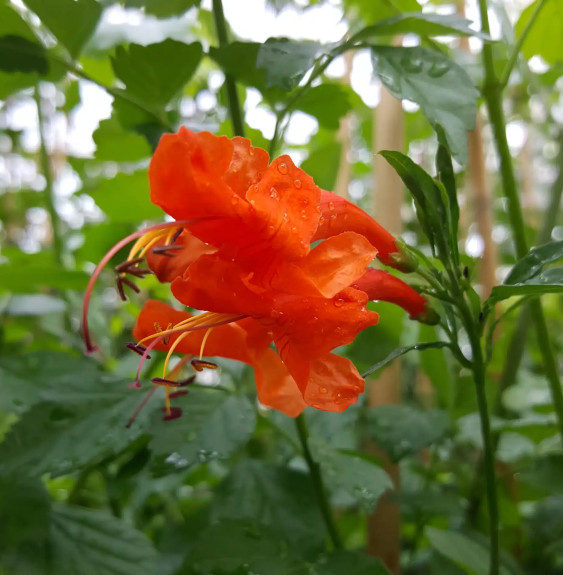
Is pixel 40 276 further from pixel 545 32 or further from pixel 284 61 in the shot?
pixel 545 32

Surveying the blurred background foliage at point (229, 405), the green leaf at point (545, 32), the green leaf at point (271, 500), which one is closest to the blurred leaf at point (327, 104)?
the blurred background foliage at point (229, 405)

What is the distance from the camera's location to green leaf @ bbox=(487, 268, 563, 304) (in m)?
0.31

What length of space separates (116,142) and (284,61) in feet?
0.90

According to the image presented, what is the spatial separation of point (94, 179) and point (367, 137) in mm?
550

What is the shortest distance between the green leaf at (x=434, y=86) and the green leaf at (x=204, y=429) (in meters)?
0.27

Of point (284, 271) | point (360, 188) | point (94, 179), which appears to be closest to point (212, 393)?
point (284, 271)

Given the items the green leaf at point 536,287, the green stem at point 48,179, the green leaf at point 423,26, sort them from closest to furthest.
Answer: the green leaf at point 536,287
the green leaf at point 423,26
the green stem at point 48,179

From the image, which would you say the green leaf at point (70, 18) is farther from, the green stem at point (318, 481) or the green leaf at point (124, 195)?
the green stem at point (318, 481)

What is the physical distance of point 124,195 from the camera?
625 mm

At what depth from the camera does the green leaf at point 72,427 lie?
462 mm

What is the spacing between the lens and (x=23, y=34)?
482 millimetres

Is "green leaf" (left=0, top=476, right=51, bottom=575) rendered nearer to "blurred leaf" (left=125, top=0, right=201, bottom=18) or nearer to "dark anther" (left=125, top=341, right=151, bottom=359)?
"dark anther" (left=125, top=341, right=151, bottom=359)

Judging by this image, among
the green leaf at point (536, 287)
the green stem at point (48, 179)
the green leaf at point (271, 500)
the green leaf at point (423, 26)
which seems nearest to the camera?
the green leaf at point (536, 287)

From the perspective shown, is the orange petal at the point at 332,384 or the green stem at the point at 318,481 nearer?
the orange petal at the point at 332,384
